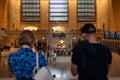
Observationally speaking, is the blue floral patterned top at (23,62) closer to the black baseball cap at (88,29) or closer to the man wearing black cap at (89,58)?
the man wearing black cap at (89,58)

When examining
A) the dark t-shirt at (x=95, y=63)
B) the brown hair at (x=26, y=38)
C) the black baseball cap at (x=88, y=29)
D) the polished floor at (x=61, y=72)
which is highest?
the black baseball cap at (x=88, y=29)

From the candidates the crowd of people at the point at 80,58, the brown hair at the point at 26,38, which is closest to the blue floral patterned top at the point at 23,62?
the crowd of people at the point at 80,58

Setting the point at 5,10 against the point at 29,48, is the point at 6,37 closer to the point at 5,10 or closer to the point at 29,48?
the point at 5,10

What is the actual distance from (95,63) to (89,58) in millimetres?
103

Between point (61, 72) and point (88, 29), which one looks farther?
point (61, 72)

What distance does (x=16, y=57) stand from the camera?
4.33 meters

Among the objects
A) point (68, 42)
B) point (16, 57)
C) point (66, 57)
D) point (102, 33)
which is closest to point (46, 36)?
point (68, 42)

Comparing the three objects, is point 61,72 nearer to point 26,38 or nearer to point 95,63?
point 95,63

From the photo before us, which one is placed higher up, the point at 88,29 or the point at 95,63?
the point at 88,29

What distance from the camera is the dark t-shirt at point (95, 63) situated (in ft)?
14.0

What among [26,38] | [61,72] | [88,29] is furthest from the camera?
[61,72]

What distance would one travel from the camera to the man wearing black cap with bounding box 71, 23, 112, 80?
4.24 m

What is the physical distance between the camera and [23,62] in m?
4.32

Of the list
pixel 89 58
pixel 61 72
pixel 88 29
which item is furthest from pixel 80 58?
pixel 61 72
